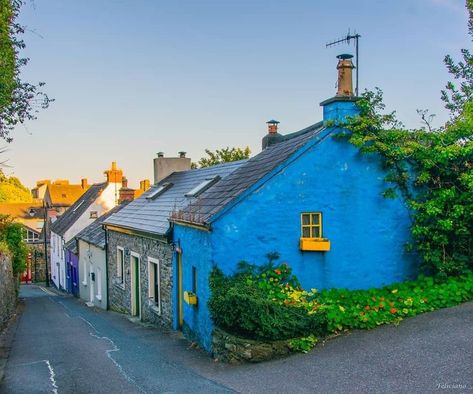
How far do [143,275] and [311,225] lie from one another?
8063mm

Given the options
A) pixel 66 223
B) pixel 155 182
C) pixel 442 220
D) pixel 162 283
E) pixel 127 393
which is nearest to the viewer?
pixel 127 393

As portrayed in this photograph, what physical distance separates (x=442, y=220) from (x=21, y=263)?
91.9ft

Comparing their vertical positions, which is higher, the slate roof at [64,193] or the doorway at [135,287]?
the slate roof at [64,193]

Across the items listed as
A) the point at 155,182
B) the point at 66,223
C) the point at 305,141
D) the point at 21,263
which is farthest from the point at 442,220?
the point at 66,223

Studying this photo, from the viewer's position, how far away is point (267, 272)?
1202 centimetres

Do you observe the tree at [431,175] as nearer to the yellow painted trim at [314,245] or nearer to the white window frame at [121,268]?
the yellow painted trim at [314,245]

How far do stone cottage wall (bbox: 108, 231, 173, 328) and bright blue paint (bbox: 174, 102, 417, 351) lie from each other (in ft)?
9.73

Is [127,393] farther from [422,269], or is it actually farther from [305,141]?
[422,269]

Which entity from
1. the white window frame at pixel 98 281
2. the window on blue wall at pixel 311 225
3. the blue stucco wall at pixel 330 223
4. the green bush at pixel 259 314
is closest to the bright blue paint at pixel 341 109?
the blue stucco wall at pixel 330 223

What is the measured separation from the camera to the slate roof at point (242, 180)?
12410mm

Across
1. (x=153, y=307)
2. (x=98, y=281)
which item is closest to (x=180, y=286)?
(x=153, y=307)

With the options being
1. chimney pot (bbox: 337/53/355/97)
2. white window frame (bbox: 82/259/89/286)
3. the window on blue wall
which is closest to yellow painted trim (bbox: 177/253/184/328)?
Answer: the window on blue wall

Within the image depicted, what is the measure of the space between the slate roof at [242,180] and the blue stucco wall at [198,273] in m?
0.43

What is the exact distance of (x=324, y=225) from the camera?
12.7 m
